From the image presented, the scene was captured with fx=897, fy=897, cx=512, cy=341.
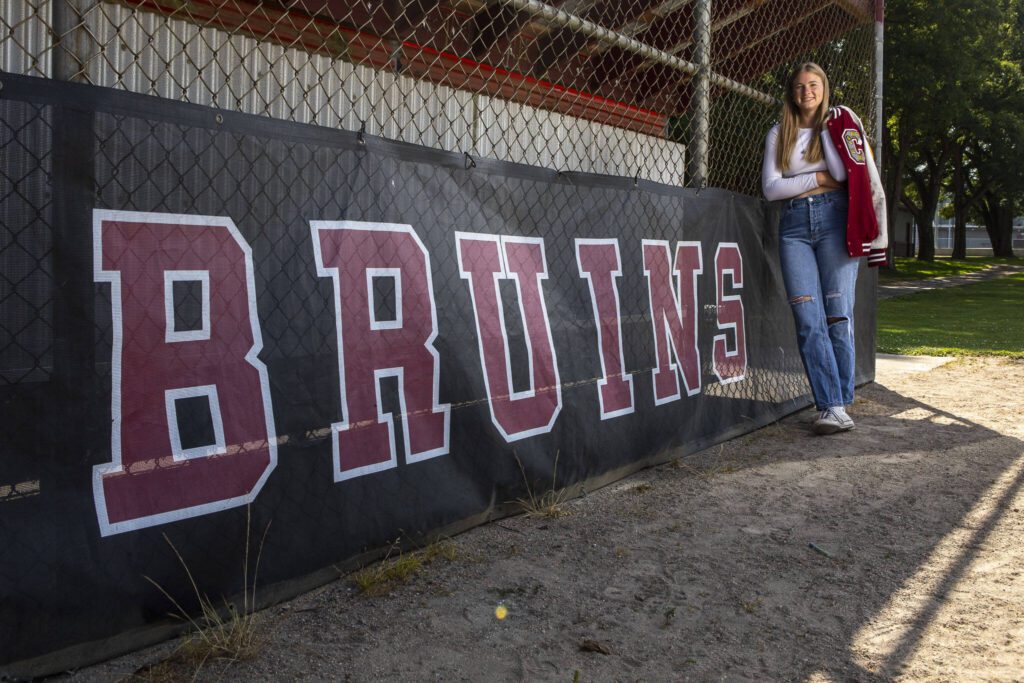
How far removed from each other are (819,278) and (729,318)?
0.65 m

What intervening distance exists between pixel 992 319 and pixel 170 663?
15.2m

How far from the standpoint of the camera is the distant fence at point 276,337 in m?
2.17

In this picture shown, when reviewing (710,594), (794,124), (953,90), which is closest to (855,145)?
(794,124)

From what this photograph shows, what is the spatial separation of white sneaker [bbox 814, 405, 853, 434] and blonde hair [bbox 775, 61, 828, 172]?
143 centimetres

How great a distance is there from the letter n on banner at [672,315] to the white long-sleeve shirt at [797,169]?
80cm

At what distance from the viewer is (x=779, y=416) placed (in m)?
5.63

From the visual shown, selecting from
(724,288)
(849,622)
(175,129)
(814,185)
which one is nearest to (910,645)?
(849,622)

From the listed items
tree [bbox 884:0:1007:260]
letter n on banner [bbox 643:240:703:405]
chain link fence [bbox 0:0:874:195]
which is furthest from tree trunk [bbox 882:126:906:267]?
letter n on banner [bbox 643:240:703:405]

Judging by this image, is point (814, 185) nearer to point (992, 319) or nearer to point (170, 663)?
point (170, 663)

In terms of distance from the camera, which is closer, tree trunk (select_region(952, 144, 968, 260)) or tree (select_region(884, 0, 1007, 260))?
tree (select_region(884, 0, 1007, 260))

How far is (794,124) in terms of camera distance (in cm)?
517

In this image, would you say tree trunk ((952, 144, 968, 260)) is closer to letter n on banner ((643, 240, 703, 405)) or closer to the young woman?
the young woman

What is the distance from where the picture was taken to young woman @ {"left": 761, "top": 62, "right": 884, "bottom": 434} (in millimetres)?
5117

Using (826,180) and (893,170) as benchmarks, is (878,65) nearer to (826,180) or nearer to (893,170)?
(826,180)
